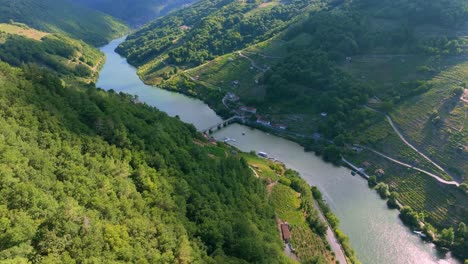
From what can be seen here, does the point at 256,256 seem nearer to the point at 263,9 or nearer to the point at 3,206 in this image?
the point at 3,206

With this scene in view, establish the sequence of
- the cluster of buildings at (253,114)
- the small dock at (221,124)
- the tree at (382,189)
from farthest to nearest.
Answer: the cluster of buildings at (253,114), the small dock at (221,124), the tree at (382,189)

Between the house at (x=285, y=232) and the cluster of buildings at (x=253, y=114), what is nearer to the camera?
the house at (x=285, y=232)

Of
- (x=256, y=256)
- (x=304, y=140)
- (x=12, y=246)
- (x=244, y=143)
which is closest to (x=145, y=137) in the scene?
(x=256, y=256)

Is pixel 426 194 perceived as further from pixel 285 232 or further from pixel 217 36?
pixel 217 36

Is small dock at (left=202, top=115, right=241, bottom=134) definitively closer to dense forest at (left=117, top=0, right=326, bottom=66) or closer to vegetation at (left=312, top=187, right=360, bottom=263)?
vegetation at (left=312, top=187, right=360, bottom=263)

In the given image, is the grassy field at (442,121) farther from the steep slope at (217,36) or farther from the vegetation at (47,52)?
the vegetation at (47,52)

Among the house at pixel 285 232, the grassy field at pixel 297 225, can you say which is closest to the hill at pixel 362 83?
the grassy field at pixel 297 225

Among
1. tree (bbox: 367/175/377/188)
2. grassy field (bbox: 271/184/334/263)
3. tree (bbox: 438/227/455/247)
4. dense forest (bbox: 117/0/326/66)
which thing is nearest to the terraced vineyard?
tree (bbox: 367/175/377/188)

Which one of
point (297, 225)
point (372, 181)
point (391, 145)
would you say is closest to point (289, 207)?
point (297, 225)
